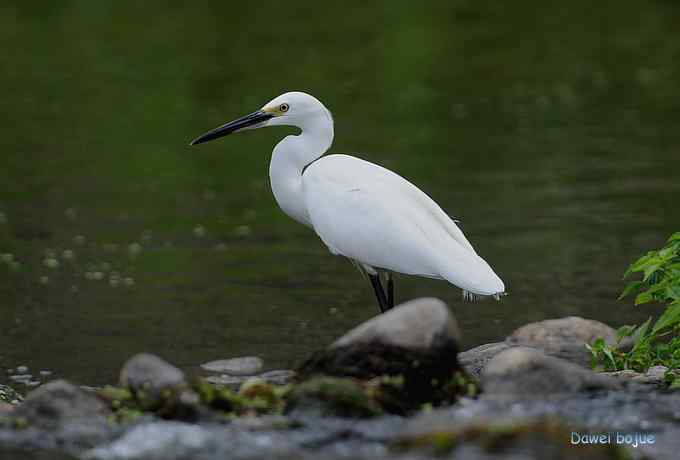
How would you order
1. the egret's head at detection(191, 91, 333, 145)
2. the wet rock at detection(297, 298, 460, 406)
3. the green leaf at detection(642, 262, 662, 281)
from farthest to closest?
1. the egret's head at detection(191, 91, 333, 145)
2. the green leaf at detection(642, 262, 662, 281)
3. the wet rock at detection(297, 298, 460, 406)

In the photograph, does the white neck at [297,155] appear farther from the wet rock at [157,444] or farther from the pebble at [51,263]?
the pebble at [51,263]

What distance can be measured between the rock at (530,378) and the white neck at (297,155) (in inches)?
90.9

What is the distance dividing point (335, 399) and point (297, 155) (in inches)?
101

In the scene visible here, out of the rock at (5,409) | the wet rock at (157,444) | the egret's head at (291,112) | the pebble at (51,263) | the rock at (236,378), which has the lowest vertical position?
the rock at (236,378)

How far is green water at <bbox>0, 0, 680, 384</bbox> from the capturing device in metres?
9.34

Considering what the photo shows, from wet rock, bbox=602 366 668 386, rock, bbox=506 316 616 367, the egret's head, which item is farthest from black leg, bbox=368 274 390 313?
wet rock, bbox=602 366 668 386

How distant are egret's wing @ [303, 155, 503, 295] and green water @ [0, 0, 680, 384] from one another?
1423mm

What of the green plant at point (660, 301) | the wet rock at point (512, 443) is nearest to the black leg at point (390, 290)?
the green plant at point (660, 301)

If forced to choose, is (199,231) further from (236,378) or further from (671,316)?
(671,316)

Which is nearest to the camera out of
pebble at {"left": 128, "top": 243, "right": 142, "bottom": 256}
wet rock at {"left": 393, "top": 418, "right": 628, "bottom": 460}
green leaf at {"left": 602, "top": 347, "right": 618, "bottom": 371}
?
wet rock at {"left": 393, "top": 418, "right": 628, "bottom": 460}

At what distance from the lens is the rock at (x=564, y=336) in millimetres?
Result: 8242

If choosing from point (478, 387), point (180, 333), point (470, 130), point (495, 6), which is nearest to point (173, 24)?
point (495, 6)

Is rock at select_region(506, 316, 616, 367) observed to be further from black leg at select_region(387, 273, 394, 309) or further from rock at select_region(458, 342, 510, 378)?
black leg at select_region(387, 273, 394, 309)

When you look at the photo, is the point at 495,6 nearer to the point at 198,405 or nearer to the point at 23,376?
the point at 23,376
